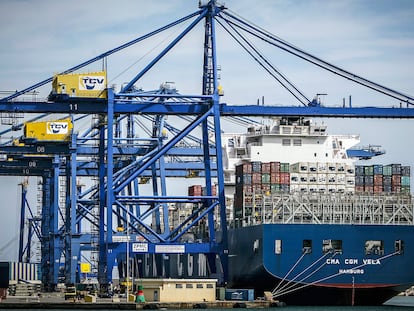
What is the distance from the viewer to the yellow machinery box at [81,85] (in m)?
66.8

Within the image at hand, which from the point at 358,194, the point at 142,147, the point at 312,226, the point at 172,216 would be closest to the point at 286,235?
the point at 312,226

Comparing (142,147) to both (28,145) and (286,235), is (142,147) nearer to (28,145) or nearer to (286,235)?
(28,145)

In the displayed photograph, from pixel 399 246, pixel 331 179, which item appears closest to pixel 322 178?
pixel 331 179

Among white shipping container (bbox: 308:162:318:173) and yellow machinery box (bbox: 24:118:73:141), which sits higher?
yellow machinery box (bbox: 24:118:73:141)

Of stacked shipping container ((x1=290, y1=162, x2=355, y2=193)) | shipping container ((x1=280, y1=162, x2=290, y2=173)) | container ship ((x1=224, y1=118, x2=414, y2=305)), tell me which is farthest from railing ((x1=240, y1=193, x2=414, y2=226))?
shipping container ((x1=280, y1=162, x2=290, y2=173))

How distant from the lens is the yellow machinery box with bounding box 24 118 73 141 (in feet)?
263

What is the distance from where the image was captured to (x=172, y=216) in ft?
313

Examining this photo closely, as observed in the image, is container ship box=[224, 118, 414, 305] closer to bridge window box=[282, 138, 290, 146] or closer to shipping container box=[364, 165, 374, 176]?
shipping container box=[364, 165, 374, 176]

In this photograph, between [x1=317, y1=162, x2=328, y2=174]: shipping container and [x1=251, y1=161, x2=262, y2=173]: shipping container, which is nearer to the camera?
[x1=251, y1=161, x2=262, y2=173]: shipping container

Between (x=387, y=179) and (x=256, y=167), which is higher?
(x=256, y=167)

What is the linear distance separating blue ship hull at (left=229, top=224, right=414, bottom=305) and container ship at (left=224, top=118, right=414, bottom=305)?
0.05m

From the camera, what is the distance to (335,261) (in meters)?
62.8

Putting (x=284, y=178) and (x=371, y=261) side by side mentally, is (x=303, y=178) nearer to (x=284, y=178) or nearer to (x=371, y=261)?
(x=284, y=178)

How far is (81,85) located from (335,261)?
53.4 feet
